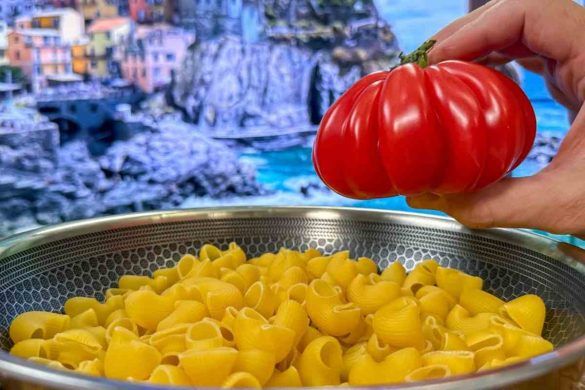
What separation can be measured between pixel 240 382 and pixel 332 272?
36 centimetres

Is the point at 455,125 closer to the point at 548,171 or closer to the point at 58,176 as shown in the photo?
the point at 548,171

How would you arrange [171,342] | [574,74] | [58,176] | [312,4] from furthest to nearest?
[312,4] < [58,176] < [574,74] < [171,342]

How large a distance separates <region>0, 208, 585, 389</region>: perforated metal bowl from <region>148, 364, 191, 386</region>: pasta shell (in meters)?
0.30

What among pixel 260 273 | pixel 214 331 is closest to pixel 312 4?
pixel 260 273

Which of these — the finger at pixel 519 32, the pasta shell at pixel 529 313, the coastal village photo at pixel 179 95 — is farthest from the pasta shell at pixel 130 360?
the coastal village photo at pixel 179 95

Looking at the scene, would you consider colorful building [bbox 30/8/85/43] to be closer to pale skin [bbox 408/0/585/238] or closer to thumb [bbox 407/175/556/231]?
pale skin [bbox 408/0/585/238]

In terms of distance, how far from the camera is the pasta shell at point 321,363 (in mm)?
709

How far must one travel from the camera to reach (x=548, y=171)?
786 millimetres

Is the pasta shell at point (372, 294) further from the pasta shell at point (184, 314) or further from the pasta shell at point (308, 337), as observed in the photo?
the pasta shell at point (184, 314)

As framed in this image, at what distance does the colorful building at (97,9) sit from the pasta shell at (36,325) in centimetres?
152

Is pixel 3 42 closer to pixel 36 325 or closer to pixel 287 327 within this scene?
pixel 36 325

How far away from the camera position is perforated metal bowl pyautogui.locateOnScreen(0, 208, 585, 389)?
868mm

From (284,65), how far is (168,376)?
1.80 metres

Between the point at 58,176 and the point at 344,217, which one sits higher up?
the point at 344,217
